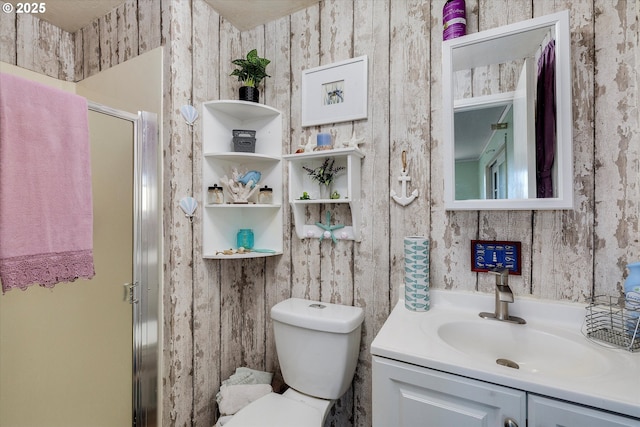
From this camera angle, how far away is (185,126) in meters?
1.35

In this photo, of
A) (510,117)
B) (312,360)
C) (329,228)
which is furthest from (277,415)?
(510,117)

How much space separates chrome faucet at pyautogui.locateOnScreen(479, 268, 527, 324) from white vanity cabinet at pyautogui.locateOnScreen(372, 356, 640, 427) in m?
0.36

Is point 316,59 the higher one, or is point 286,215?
point 316,59

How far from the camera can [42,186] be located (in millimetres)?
881

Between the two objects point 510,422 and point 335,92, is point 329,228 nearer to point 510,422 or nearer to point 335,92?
point 335,92

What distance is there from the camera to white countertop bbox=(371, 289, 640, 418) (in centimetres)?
64

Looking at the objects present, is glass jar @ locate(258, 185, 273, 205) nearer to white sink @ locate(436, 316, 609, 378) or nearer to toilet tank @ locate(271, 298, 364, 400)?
toilet tank @ locate(271, 298, 364, 400)

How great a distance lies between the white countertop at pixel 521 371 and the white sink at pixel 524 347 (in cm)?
1

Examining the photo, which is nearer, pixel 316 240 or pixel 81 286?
pixel 81 286

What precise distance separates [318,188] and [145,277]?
0.92 m

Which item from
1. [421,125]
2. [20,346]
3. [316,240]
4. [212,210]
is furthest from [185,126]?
[20,346]

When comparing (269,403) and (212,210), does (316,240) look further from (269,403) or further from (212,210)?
(269,403)

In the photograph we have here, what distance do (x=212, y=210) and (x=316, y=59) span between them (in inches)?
37.7

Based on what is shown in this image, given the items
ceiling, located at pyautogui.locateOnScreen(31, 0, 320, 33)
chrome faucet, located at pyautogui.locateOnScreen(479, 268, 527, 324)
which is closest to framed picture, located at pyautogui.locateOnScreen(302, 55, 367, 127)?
ceiling, located at pyautogui.locateOnScreen(31, 0, 320, 33)
